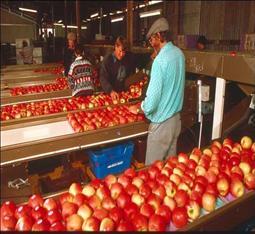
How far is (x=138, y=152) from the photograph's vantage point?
455cm

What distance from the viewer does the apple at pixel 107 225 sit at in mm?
1647

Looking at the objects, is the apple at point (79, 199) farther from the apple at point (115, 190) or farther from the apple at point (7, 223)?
the apple at point (7, 223)

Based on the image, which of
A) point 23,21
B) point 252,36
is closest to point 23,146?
point 252,36

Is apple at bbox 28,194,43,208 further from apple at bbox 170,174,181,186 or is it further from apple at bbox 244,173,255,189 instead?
apple at bbox 244,173,255,189

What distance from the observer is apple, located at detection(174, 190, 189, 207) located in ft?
6.14

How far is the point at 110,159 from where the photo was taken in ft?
12.6

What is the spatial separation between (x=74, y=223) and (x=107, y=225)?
0.19 metres

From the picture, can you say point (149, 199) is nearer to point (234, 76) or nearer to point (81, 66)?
point (234, 76)

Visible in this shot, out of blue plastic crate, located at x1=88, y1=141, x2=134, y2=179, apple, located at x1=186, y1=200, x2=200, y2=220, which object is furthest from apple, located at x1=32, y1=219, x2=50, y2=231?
blue plastic crate, located at x1=88, y1=141, x2=134, y2=179

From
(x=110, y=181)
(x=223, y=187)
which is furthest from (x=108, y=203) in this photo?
(x=223, y=187)

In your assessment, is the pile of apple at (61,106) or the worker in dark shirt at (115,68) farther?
the worker in dark shirt at (115,68)

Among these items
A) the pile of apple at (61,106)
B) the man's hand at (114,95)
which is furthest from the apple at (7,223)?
the man's hand at (114,95)

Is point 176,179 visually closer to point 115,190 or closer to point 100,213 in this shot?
point 115,190

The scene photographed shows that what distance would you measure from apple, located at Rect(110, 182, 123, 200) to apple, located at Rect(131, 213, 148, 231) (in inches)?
10.6
